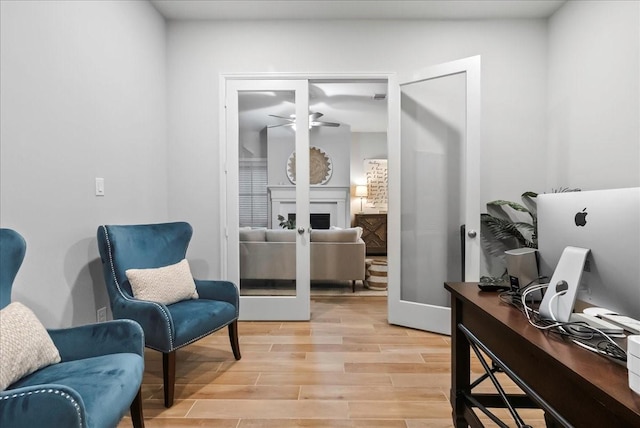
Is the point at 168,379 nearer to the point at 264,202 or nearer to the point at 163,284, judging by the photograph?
the point at 163,284

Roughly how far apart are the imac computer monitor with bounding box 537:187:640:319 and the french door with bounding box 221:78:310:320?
2.42 metres

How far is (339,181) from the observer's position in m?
7.51

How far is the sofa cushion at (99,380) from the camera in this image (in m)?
1.19

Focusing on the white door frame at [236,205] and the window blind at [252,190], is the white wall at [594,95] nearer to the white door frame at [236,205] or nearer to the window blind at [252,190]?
the white door frame at [236,205]

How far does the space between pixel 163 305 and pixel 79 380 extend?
716 millimetres

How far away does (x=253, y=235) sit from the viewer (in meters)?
3.50

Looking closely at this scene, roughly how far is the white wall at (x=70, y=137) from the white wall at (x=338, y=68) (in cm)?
41

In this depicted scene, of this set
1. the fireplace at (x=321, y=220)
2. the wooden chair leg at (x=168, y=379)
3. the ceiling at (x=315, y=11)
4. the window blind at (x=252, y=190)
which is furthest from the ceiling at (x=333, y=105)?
the wooden chair leg at (x=168, y=379)

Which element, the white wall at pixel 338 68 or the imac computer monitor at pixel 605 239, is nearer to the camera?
the imac computer monitor at pixel 605 239

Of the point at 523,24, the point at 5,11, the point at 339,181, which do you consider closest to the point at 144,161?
the point at 5,11

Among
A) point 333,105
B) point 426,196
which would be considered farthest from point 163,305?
point 333,105

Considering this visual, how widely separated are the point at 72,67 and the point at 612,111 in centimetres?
381

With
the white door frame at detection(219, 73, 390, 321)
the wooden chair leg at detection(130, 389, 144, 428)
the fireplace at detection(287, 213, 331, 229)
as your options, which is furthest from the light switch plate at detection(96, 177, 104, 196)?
the fireplace at detection(287, 213, 331, 229)

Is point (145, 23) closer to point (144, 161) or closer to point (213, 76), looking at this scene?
point (213, 76)
